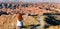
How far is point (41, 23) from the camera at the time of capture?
6.73 metres

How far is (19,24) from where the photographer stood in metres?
5.26

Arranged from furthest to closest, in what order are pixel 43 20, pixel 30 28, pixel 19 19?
pixel 43 20 < pixel 30 28 < pixel 19 19

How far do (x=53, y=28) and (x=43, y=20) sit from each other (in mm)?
632

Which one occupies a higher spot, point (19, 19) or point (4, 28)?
point (19, 19)

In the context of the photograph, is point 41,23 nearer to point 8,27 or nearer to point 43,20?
point 43,20

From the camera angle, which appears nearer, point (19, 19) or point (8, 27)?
point (19, 19)

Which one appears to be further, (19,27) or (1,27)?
(1,27)

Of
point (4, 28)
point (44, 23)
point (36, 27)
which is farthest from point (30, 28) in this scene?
point (4, 28)

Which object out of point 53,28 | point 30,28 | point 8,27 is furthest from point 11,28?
point 53,28

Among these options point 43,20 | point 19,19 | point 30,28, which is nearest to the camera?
point 19,19

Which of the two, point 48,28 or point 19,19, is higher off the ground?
point 19,19

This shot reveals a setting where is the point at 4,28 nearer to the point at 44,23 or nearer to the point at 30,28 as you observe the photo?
the point at 30,28

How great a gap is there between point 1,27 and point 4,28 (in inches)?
7.0

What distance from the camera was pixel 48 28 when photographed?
21.3 ft
